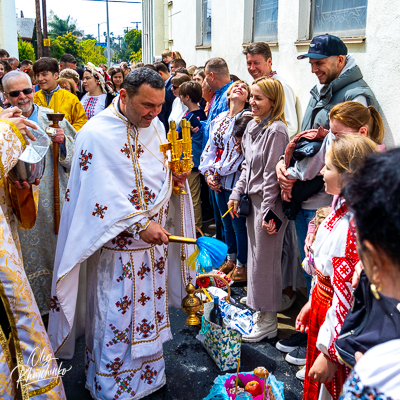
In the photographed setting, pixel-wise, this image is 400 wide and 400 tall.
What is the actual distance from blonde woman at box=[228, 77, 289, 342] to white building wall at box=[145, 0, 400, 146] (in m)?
0.96

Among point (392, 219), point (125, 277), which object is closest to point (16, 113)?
point (125, 277)

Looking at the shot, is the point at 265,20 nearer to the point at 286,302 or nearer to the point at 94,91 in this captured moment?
the point at 94,91

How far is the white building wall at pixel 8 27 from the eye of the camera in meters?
27.2

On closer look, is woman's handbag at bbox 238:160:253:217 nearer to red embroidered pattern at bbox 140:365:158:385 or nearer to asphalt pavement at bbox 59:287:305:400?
asphalt pavement at bbox 59:287:305:400

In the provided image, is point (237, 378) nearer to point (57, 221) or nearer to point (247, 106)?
point (57, 221)

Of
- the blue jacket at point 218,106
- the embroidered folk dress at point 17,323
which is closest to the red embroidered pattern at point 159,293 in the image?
the embroidered folk dress at point 17,323

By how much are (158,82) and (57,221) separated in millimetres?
2043

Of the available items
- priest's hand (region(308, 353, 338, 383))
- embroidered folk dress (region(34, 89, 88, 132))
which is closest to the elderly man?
embroidered folk dress (region(34, 89, 88, 132))

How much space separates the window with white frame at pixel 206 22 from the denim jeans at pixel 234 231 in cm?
685

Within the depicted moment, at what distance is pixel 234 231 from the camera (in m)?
5.32

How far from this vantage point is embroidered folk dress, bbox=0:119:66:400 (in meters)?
2.15

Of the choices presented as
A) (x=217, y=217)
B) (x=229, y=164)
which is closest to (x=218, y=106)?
(x=229, y=164)

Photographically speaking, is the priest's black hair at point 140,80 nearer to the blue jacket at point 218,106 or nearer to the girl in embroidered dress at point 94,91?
the blue jacket at point 218,106

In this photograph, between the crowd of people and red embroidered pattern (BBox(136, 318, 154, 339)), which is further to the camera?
red embroidered pattern (BBox(136, 318, 154, 339))
